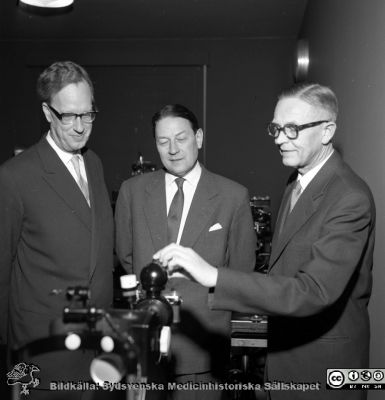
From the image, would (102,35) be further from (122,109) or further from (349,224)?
(349,224)

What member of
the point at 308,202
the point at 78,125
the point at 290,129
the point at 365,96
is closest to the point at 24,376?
the point at 78,125

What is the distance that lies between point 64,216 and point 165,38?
4.81 meters

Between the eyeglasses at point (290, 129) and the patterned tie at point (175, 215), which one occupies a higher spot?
the eyeglasses at point (290, 129)

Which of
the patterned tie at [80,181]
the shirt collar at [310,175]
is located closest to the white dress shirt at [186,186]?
the patterned tie at [80,181]

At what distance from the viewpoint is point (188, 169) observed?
242 centimetres

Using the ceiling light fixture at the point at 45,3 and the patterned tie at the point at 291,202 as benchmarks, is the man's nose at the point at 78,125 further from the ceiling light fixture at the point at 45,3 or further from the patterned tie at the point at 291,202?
the ceiling light fixture at the point at 45,3

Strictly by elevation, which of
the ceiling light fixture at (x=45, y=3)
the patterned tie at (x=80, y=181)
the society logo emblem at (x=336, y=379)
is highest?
the ceiling light fixture at (x=45, y=3)

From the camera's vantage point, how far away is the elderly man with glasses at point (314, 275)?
1.49m

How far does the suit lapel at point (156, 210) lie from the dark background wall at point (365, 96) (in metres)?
0.96

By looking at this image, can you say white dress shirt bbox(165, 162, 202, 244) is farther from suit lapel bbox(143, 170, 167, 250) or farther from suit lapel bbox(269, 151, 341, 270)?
suit lapel bbox(269, 151, 341, 270)

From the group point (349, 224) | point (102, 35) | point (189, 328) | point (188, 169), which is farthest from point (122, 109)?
point (349, 224)

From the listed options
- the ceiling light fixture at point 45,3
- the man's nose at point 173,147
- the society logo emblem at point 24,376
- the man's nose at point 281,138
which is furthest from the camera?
the ceiling light fixture at point 45,3

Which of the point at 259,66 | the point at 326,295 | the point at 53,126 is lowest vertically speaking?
the point at 326,295

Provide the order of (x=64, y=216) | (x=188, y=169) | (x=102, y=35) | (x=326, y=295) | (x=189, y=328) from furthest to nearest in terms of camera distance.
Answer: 1. (x=102, y=35)
2. (x=188, y=169)
3. (x=189, y=328)
4. (x=64, y=216)
5. (x=326, y=295)
